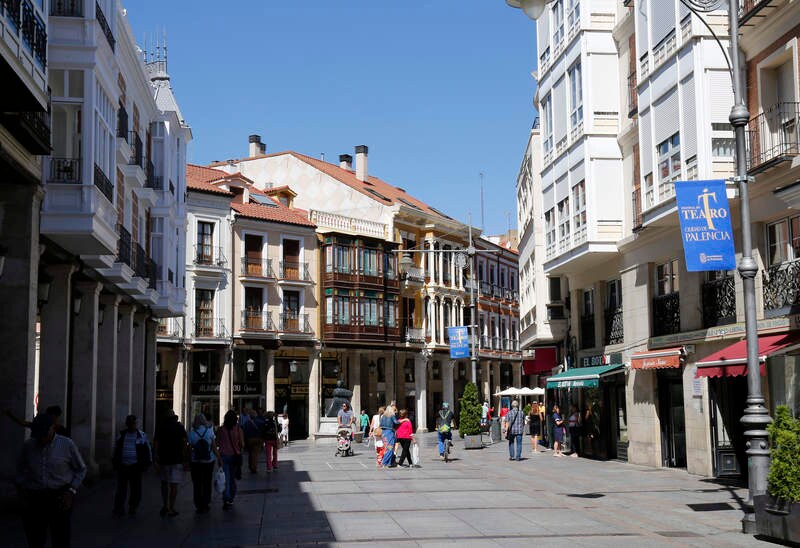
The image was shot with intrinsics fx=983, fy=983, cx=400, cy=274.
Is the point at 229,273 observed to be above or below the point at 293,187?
below

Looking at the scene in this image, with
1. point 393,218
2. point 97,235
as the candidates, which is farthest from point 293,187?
point 97,235

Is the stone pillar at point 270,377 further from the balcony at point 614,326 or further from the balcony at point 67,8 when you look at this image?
the balcony at point 67,8

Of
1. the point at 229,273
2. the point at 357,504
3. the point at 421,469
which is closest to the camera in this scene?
the point at 357,504

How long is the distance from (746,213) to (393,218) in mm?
53463

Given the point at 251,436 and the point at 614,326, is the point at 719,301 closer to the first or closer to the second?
the point at 614,326

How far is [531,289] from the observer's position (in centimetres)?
4912

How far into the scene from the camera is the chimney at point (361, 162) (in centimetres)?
7600

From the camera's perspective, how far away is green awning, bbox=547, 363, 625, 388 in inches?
1145

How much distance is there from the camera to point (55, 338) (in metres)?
22.0

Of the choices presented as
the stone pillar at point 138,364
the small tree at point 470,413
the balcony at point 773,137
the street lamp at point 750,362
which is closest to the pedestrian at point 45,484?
the street lamp at point 750,362

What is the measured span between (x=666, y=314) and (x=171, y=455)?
1444cm

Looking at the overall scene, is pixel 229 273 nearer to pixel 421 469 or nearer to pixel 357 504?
pixel 421 469

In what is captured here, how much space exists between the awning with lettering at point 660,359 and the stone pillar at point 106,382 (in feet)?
47.6

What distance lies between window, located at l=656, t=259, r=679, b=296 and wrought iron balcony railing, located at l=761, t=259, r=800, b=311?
16.6ft
